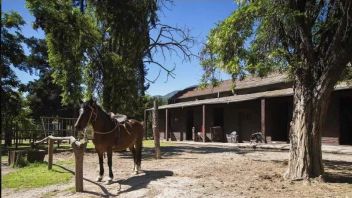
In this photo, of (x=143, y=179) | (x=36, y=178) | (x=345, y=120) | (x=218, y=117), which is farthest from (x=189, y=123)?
(x=143, y=179)

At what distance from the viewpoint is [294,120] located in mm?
10961

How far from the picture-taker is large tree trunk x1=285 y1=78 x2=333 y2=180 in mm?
10398

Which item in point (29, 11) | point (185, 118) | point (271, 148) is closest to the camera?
point (29, 11)

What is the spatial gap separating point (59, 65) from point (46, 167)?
8753 mm

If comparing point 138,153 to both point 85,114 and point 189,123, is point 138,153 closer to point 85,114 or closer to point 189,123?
point 85,114

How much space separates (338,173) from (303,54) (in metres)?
3.87

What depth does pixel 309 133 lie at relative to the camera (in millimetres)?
10523

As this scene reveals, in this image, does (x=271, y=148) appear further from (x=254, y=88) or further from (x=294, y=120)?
(x=294, y=120)

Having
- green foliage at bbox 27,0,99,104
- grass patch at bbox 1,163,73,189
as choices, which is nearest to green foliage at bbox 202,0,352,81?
grass patch at bbox 1,163,73,189

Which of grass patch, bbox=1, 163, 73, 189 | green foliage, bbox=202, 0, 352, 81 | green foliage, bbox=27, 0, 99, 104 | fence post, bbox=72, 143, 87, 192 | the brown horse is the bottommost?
grass patch, bbox=1, 163, 73, 189

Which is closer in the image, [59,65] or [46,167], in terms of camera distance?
[46,167]

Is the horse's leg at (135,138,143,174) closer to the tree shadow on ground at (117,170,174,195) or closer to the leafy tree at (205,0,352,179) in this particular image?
the tree shadow on ground at (117,170,174,195)

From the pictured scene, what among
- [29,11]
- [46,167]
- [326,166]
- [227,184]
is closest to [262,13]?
[227,184]

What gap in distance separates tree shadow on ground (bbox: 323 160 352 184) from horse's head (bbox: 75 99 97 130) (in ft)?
20.5
